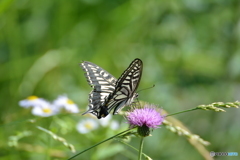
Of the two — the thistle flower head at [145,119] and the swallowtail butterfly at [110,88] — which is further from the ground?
the swallowtail butterfly at [110,88]

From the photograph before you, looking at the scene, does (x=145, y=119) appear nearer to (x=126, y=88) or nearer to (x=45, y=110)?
(x=126, y=88)

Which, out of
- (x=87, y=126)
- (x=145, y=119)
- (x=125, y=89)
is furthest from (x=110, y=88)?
(x=145, y=119)

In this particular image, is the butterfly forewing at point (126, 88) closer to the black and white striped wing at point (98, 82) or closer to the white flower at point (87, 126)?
the black and white striped wing at point (98, 82)

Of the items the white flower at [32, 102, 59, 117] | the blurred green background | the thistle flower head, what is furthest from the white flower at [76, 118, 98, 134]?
the thistle flower head

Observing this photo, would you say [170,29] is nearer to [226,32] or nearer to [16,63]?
[226,32]

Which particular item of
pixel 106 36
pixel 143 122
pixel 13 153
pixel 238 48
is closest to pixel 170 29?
pixel 238 48

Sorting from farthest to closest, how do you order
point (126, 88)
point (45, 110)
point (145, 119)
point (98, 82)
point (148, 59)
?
point (148, 59) < point (45, 110) < point (98, 82) < point (126, 88) < point (145, 119)

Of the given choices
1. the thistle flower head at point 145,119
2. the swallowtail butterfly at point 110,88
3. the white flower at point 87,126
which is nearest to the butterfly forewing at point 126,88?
the swallowtail butterfly at point 110,88
